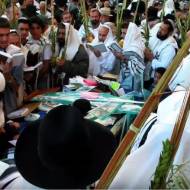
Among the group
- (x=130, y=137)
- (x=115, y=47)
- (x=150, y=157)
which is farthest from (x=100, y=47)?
(x=130, y=137)

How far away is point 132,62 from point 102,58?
61cm

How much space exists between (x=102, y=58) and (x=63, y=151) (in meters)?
3.62

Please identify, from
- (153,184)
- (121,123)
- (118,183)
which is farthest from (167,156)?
(121,123)

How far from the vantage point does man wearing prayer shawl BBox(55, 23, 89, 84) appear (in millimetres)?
4332

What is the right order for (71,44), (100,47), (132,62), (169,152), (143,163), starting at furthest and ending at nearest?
(100,47) → (71,44) → (132,62) → (143,163) → (169,152)

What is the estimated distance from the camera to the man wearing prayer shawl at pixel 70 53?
4.33 m

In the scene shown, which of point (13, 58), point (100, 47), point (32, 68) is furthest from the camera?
point (100, 47)

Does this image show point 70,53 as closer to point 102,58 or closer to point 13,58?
point 102,58

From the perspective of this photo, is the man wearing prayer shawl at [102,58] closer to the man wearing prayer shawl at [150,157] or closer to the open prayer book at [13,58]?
the open prayer book at [13,58]

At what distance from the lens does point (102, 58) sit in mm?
4859

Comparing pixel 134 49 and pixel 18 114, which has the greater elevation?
pixel 134 49

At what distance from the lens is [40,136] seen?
52.6 inches

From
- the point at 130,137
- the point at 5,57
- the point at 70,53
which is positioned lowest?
the point at 70,53

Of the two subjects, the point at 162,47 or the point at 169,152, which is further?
the point at 162,47
